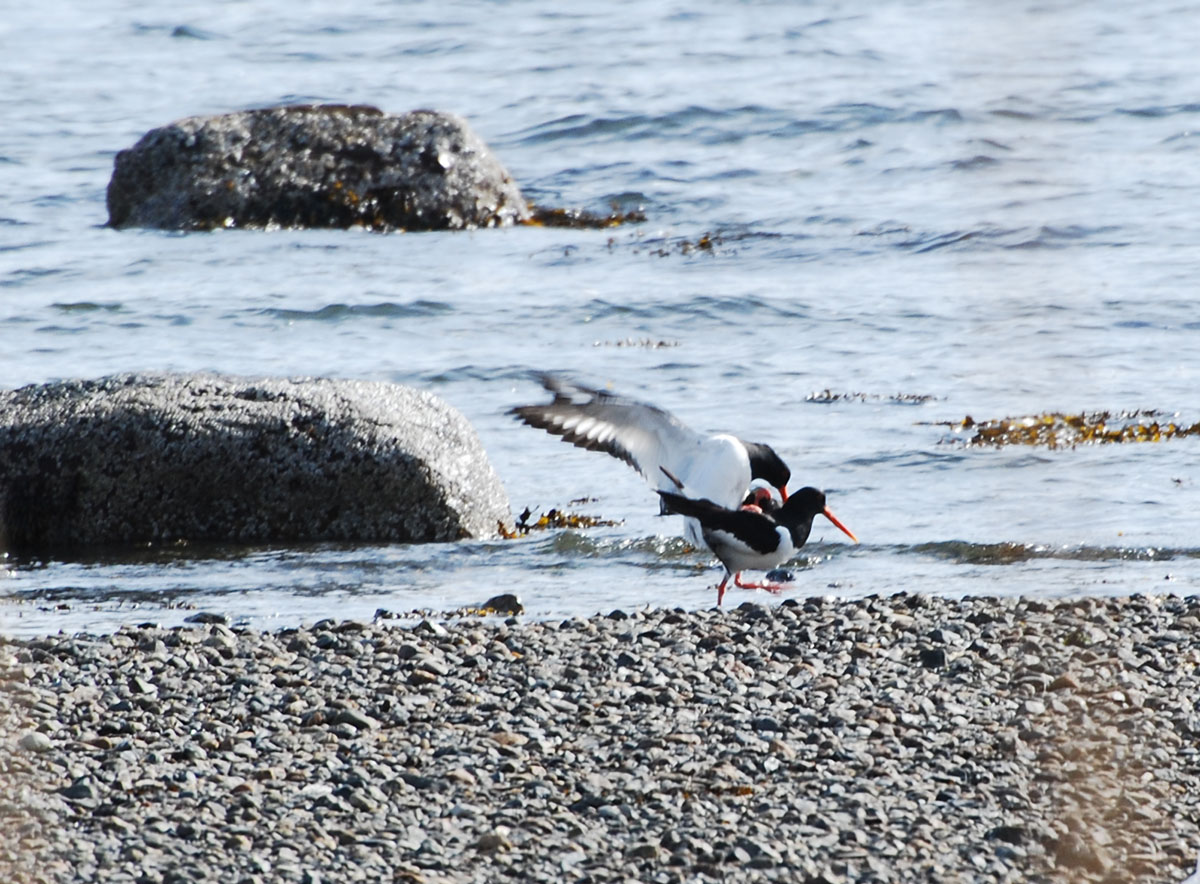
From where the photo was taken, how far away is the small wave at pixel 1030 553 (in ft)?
27.6

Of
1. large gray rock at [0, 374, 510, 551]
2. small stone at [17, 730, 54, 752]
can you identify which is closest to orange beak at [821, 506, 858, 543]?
large gray rock at [0, 374, 510, 551]

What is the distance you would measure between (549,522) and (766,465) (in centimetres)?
139

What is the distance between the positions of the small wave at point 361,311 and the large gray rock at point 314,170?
3.00 meters

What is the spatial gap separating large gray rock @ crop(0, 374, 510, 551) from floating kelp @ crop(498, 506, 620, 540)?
1.05ft

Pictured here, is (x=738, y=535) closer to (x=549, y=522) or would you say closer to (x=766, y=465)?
(x=766, y=465)

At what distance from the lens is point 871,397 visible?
40.0 feet

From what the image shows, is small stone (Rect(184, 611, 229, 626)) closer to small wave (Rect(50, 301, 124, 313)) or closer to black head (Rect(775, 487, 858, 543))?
black head (Rect(775, 487, 858, 543))

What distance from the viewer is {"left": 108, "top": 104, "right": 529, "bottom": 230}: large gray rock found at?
704 inches

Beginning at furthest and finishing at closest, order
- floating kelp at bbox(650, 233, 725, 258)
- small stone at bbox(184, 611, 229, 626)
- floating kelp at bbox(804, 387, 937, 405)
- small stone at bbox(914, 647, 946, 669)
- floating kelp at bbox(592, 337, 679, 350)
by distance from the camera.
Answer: floating kelp at bbox(650, 233, 725, 258), floating kelp at bbox(592, 337, 679, 350), floating kelp at bbox(804, 387, 937, 405), small stone at bbox(184, 611, 229, 626), small stone at bbox(914, 647, 946, 669)

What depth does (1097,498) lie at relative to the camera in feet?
30.7

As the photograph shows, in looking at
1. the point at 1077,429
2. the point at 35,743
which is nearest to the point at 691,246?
the point at 1077,429

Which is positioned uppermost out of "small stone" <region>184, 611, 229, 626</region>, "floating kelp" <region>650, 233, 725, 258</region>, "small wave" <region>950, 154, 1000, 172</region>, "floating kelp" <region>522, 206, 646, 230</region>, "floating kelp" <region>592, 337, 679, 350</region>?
"small wave" <region>950, 154, 1000, 172</region>

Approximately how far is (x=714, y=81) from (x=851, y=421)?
16.5 m

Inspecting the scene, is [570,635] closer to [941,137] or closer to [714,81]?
[941,137]
